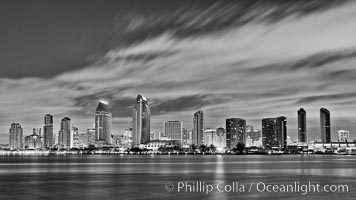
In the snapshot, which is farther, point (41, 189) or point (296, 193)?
point (41, 189)

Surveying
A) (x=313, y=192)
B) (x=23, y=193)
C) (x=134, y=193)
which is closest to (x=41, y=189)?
(x=23, y=193)

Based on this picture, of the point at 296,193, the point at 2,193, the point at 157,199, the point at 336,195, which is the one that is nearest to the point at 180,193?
the point at 157,199

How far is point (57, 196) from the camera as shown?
1527 inches

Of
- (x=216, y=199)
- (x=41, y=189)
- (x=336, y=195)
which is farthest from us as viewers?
(x=41, y=189)

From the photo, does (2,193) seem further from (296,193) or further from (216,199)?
(296,193)

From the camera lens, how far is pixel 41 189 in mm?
45250

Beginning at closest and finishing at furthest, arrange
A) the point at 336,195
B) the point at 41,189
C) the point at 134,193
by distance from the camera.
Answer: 1. the point at 336,195
2. the point at 134,193
3. the point at 41,189

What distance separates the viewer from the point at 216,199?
35.6 m

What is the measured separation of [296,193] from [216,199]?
799cm

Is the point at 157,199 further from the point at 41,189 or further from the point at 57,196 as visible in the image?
the point at 41,189

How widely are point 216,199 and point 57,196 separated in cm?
1313

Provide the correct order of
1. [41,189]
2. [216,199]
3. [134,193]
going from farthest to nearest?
[41,189], [134,193], [216,199]

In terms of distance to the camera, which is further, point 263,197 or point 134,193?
point 134,193

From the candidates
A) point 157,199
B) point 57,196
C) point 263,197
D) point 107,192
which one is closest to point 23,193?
point 57,196
